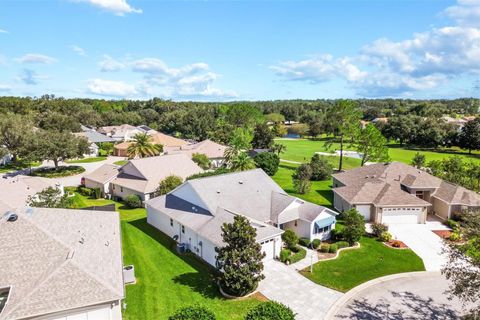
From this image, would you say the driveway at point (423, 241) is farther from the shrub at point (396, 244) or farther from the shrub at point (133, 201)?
the shrub at point (133, 201)

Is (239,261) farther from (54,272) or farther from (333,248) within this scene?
(333,248)

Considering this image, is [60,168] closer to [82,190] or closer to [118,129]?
[82,190]

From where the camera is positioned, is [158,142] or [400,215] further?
[158,142]

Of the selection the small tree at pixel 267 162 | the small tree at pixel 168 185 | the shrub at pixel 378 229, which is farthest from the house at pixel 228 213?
the small tree at pixel 267 162

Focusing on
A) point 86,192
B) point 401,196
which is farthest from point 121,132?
point 401,196

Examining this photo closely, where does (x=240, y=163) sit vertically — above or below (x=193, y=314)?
above

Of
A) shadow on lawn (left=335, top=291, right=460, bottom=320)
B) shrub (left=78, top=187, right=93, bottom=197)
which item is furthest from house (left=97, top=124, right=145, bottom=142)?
shadow on lawn (left=335, top=291, right=460, bottom=320)

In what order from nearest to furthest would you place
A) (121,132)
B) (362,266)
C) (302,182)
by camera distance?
1. (362,266)
2. (302,182)
3. (121,132)
